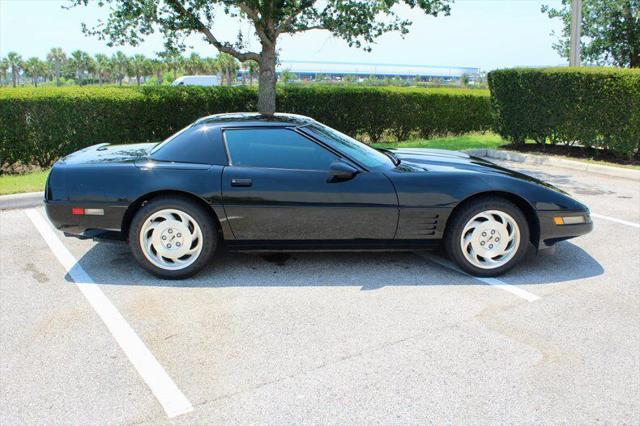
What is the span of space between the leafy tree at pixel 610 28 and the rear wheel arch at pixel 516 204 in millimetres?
12951

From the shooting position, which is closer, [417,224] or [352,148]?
[417,224]

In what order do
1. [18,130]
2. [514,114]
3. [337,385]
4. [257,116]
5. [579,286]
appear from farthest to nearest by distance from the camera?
[514,114], [18,130], [257,116], [579,286], [337,385]

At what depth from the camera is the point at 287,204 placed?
14.2ft

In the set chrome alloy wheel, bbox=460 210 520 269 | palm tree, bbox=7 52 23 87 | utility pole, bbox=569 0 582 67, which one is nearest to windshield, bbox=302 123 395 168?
chrome alloy wheel, bbox=460 210 520 269

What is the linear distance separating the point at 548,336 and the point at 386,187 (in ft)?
5.28

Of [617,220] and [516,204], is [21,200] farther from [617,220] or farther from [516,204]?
[617,220]

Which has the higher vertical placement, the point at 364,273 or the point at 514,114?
the point at 514,114

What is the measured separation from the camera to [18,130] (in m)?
8.65

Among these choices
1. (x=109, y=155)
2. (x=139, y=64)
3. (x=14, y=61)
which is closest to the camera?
(x=109, y=155)

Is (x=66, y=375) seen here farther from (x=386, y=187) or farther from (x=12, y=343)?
(x=386, y=187)

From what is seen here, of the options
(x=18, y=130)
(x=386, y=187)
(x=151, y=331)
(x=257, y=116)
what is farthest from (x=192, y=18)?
(x=151, y=331)

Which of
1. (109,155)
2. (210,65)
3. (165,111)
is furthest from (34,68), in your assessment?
(109,155)

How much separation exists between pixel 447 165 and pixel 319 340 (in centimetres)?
212

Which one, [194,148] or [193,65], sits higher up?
[193,65]
